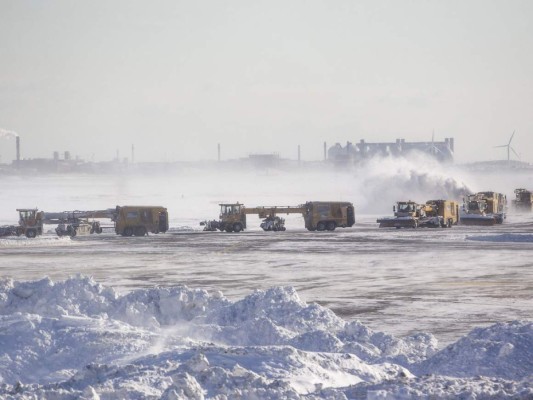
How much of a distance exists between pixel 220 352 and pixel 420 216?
63.3m

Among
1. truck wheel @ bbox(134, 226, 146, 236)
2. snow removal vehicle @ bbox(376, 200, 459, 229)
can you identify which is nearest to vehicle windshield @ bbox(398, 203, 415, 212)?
snow removal vehicle @ bbox(376, 200, 459, 229)

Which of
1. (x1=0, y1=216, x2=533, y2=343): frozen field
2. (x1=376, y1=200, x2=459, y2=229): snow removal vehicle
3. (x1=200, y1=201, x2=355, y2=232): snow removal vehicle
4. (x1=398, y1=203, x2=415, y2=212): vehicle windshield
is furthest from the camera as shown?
(x1=398, y1=203, x2=415, y2=212): vehicle windshield

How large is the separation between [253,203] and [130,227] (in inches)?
3262

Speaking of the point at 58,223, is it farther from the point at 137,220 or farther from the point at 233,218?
the point at 233,218

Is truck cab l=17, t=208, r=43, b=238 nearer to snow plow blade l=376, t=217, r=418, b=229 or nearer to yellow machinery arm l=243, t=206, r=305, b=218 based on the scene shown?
yellow machinery arm l=243, t=206, r=305, b=218

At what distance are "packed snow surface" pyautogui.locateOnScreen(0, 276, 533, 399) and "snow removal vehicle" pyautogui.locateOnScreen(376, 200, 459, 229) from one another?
5392cm

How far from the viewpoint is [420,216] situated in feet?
258

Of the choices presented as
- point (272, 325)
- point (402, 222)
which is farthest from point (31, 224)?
point (272, 325)

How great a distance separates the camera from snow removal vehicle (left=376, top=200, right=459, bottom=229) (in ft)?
253

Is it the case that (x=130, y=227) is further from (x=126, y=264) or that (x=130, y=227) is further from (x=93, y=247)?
(x=126, y=264)

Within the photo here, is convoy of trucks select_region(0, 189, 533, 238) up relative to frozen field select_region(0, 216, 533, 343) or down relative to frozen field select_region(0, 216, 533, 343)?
up

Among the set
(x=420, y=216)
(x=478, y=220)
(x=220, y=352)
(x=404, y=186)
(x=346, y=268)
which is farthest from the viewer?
(x=404, y=186)

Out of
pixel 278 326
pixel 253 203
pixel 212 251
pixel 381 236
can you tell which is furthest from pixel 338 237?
pixel 253 203

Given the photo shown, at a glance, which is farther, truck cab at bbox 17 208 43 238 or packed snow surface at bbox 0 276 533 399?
truck cab at bbox 17 208 43 238
